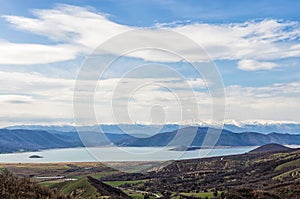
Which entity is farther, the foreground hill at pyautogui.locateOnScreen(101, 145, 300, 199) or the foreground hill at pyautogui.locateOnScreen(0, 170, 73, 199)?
the foreground hill at pyautogui.locateOnScreen(101, 145, 300, 199)

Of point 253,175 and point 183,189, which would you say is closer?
point 183,189

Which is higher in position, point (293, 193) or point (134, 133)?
point (134, 133)

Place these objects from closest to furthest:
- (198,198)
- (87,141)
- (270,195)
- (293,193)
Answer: (87,141) < (270,195) < (293,193) < (198,198)

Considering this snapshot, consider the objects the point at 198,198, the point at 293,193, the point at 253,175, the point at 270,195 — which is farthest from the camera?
the point at 253,175

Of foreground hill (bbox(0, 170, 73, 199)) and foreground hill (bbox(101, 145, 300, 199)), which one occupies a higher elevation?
foreground hill (bbox(0, 170, 73, 199))

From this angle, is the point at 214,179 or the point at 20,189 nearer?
the point at 20,189

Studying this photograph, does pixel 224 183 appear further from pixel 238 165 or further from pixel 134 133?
pixel 134 133

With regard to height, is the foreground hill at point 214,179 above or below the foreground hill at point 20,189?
below

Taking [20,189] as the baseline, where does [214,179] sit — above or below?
below

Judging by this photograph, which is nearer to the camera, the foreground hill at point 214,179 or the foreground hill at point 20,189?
the foreground hill at point 20,189

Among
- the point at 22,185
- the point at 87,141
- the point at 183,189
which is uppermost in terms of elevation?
the point at 87,141

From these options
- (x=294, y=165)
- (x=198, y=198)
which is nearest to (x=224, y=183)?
(x=294, y=165)
